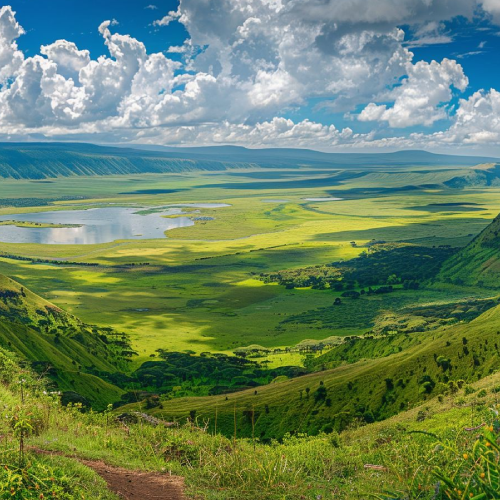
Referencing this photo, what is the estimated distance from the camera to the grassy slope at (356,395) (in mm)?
45875

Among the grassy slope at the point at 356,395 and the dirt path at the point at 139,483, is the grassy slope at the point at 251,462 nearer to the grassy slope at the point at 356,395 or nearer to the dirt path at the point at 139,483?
the dirt path at the point at 139,483

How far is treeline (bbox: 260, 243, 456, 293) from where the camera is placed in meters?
164

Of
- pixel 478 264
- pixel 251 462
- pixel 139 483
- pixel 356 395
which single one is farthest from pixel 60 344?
pixel 478 264

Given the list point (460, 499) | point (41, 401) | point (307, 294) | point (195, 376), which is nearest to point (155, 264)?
point (307, 294)

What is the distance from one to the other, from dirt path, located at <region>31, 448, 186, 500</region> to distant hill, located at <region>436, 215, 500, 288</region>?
499 ft

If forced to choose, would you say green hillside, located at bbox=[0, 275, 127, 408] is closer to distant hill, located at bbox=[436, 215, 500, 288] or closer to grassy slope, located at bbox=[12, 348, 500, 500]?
grassy slope, located at bbox=[12, 348, 500, 500]

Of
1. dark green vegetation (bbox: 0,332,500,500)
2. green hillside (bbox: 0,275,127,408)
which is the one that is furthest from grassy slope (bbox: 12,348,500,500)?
green hillside (bbox: 0,275,127,408)

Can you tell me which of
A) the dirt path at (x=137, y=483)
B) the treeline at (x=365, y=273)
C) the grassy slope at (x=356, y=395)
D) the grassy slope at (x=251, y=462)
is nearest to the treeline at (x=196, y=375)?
the grassy slope at (x=356, y=395)

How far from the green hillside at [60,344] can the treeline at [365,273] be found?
233 ft

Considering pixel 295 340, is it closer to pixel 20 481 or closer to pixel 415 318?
pixel 415 318

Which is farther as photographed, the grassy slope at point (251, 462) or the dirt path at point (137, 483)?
the dirt path at point (137, 483)

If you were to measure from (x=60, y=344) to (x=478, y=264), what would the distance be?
128 meters

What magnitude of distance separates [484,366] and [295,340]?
63.1 m

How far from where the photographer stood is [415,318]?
12038 centimetres
